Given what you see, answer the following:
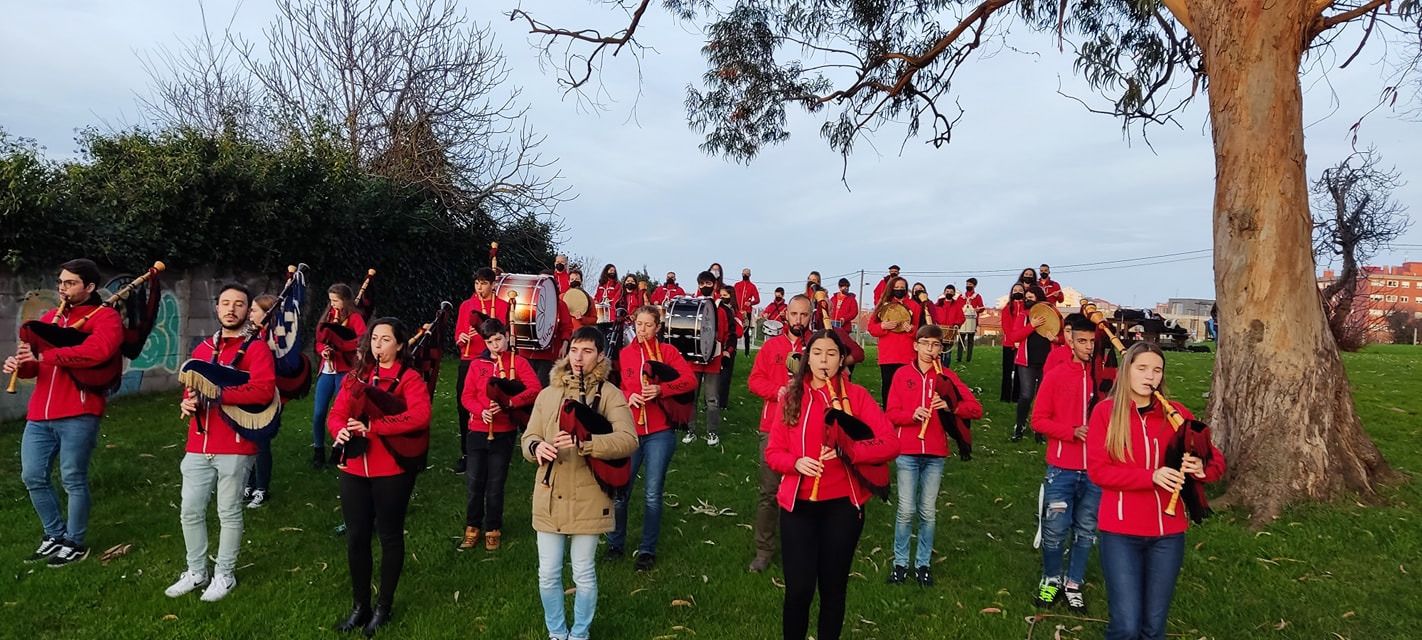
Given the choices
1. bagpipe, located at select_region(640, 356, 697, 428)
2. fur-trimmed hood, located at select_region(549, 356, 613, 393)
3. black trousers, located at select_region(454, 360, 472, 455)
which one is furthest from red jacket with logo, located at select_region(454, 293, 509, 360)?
fur-trimmed hood, located at select_region(549, 356, 613, 393)

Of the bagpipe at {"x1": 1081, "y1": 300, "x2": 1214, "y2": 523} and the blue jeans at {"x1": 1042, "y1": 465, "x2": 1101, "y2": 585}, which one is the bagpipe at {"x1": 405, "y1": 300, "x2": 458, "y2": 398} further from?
the bagpipe at {"x1": 1081, "y1": 300, "x2": 1214, "y2": 523}

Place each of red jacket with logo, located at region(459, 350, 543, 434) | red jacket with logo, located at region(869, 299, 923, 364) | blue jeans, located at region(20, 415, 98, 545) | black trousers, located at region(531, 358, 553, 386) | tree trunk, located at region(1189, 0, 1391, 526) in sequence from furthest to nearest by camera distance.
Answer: red jacket with logo, located at region(869, 299, 923, 364) < black trousers, located at region(531, 358, 553, 386) < tree trunk, located at region(1189, 0, 1391, 526) < red jacket with logo, located at region(459, 350, 543, 434) < blue jeans, located at region(20, 415, 98, 545)

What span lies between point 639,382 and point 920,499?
2.18 meters

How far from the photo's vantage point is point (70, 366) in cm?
506

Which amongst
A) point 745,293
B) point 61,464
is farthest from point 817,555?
point 745,293

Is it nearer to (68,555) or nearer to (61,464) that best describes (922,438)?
(61,464)

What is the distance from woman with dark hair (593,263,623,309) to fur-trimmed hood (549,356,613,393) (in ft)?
28.4

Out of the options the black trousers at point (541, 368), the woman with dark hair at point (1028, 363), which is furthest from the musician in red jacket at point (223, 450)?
the woman with dark hair at point (1028, 363)

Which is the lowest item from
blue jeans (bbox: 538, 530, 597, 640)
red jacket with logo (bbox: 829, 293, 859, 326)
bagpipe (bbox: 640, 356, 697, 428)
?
blue jeans (bbox: 538, 530, 597, 640)

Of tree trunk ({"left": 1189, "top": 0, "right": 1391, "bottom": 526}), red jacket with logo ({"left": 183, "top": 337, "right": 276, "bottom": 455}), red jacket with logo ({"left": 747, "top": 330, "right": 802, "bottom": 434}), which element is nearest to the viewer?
red jacket with logo ({"left": 183, "top": 337, "right": 276, "bottom": 455})

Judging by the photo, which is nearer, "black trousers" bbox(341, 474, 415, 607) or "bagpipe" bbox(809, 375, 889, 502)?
"bagpipe" bbox(809, 375, 889, 502)

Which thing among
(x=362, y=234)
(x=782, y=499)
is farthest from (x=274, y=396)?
(x=362, y=234)

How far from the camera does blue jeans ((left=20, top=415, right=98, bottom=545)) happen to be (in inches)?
205

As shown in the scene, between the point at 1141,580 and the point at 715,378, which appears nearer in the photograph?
the point at 1141,580
